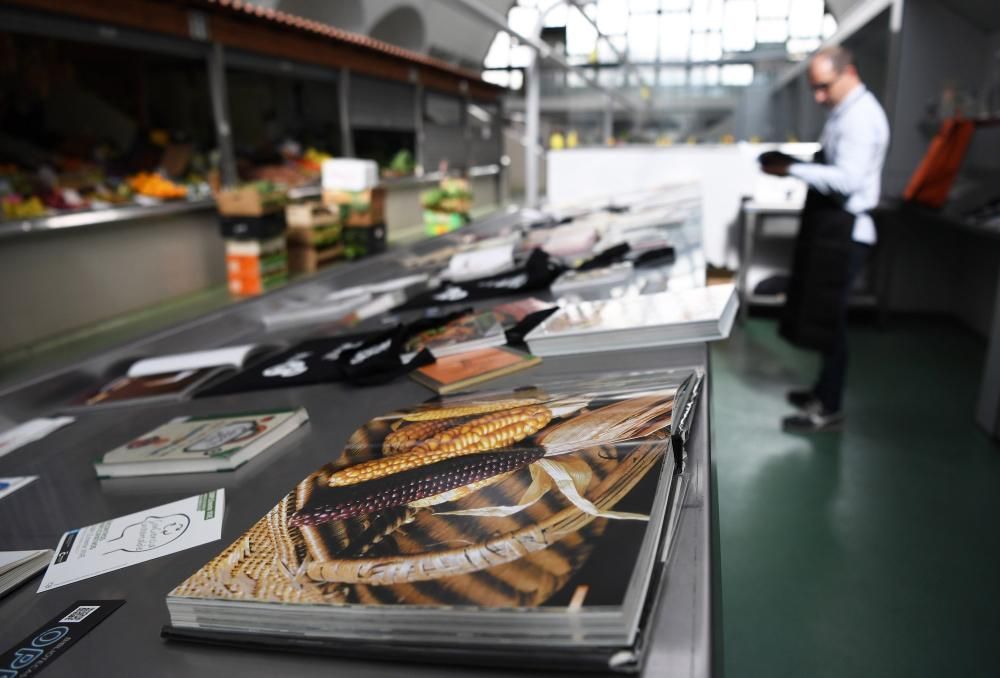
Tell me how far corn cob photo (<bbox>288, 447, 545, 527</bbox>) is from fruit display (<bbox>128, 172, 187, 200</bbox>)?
14.0 ft

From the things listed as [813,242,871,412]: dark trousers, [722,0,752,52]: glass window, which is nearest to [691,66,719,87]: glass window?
[813,242,871,412]: dark trousers

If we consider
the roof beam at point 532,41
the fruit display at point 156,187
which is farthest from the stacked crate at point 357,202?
the fruit display at point 156,187

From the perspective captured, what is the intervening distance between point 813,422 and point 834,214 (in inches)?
32.8

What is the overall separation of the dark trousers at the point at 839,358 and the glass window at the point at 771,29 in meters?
24.0

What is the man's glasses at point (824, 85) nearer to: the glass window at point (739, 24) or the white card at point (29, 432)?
the white card at point (29, 432)

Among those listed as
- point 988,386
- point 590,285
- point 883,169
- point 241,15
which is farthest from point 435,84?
point 590,285

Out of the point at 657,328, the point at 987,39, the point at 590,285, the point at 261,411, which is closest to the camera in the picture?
the point at 261,411

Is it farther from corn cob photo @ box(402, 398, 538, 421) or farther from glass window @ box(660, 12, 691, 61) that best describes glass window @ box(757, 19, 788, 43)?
corn cob photo @ box(402, 398, 538, 421)

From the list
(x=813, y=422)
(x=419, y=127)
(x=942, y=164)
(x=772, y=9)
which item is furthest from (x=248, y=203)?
(x=772, y=9)

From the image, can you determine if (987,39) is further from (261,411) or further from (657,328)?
(261,411)

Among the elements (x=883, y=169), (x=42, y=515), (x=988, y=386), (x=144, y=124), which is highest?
(x=144, y=124)

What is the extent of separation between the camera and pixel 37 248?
3.47m

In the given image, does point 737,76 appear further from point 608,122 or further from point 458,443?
point 458,443

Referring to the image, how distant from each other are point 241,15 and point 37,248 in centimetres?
206
